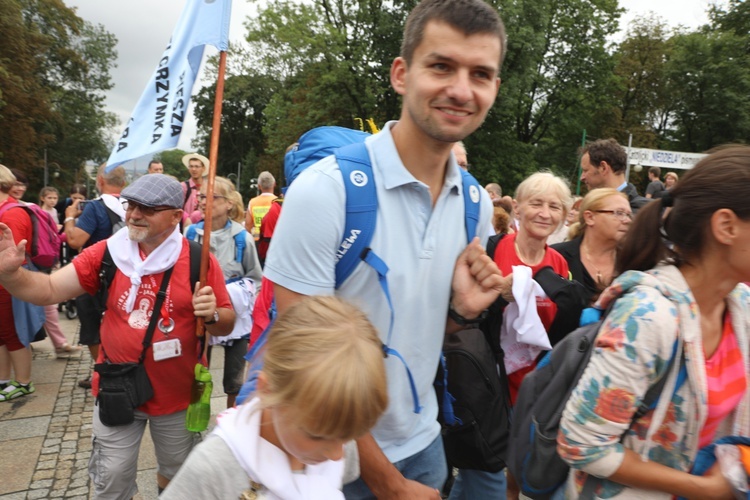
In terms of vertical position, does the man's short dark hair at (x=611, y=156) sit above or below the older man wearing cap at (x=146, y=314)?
above

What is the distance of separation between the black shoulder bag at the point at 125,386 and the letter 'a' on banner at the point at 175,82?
2.12 ft

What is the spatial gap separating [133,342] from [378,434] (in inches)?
57.7

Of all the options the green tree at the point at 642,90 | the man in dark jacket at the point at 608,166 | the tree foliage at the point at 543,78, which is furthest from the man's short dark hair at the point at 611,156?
the green tree at the point at 642,90

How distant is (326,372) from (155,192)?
1861mm

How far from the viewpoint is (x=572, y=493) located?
64.4 inches

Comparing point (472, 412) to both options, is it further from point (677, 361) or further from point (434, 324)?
point (677, 361)

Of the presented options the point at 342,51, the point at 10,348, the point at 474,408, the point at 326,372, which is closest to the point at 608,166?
the point at 474,408

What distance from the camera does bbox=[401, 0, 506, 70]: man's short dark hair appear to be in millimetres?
1511

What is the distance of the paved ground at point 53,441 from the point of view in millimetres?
3424

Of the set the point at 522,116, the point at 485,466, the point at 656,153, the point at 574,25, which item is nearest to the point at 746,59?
the point at 574,25

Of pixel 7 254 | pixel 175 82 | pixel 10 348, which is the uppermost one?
pixel 175 82

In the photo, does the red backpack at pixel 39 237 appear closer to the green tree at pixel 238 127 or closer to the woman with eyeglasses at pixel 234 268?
the woman with eyeglasses at pixel 234 268

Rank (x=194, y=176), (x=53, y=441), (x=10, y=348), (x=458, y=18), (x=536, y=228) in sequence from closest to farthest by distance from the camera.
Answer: (x=458, y=18) → (x=536, y=228) → (x=53, y=441) → (x=10, y=348) → (x=194, y=176)

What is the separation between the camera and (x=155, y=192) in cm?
265
